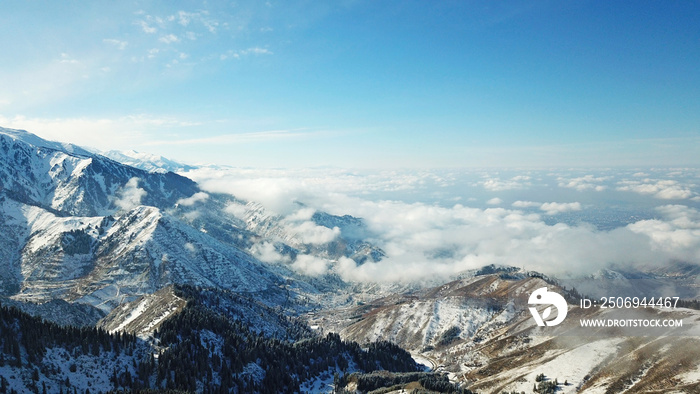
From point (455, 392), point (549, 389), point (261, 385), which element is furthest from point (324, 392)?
point (549, 389)

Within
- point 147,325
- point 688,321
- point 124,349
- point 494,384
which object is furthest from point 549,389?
point 147,325

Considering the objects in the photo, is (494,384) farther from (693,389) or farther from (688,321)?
(688,321)

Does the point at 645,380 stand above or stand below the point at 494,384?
above

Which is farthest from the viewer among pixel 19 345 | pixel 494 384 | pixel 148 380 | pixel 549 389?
pixel 494 384

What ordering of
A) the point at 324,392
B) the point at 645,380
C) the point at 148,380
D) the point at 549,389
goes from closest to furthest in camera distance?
1. the point at 148,380
2. the point at 645,380
3. the point at 549,389
4. the point at 324,392

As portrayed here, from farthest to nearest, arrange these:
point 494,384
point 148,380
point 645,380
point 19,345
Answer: point 494,384 < point 645,380 < point 148,380 < point 19,345

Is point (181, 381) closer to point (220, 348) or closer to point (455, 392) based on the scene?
point (220, 348)

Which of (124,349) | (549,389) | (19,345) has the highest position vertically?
(19,345)

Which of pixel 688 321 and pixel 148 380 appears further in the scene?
pixel 688 321

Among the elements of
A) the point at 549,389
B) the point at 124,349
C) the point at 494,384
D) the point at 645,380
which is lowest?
the point at 494,384
